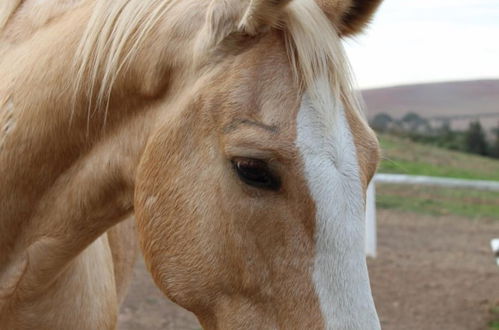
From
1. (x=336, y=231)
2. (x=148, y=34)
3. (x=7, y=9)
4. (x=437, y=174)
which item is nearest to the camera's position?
(x=336, y=231)

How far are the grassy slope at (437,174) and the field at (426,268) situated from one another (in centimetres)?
2

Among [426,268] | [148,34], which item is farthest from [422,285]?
[148,34]

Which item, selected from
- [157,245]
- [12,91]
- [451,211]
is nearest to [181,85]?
[157,245]

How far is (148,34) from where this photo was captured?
2.20m

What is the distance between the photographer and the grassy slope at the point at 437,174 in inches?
427

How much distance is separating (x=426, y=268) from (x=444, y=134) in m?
8.63

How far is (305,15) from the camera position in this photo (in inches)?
82.5

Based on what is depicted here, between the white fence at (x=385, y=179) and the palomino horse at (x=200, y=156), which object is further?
the white fence at (x=385, y=179)

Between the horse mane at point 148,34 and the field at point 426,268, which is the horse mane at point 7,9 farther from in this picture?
the field at point 426,268

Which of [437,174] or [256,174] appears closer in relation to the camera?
[256,174]

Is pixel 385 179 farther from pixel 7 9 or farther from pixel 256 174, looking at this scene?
pixel 256 174

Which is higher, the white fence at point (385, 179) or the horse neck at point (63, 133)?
the horse neck at point (63, 133)

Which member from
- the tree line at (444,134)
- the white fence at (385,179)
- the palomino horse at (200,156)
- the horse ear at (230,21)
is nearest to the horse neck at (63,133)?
the palomino horse at (200,156)

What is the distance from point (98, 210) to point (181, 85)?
519 millimetres
